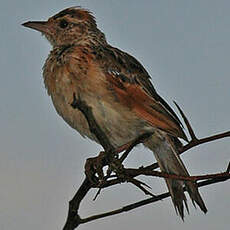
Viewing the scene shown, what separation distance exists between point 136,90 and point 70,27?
1635mm

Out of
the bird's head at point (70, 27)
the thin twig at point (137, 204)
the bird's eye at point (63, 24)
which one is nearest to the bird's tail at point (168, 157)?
the bird's head at point (70, 27)

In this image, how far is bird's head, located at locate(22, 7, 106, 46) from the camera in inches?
255

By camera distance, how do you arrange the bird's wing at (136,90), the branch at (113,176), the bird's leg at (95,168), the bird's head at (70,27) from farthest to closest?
the bird's head at (70,27) → the bird's wing at (136,90) → the bird's leg at (95,168) → the branch at (113,176)

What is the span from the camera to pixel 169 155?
17.8 feet

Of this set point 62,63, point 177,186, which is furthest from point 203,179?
point 62,63

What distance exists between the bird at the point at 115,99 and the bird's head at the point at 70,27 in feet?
1.37

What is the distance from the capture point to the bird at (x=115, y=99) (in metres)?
5.14

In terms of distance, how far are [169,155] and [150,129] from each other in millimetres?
454

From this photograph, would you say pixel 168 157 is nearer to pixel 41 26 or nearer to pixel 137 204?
pixel 41 26

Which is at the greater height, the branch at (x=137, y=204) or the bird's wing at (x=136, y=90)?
the bird's wing at (x=136, y=90)

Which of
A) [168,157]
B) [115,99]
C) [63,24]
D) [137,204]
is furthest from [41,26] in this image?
[137,204]

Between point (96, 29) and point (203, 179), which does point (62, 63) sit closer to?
point (96, 29)

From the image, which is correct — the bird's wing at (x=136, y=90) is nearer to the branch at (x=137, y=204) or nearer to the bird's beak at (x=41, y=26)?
the bird's beak at (x=41, y=26)

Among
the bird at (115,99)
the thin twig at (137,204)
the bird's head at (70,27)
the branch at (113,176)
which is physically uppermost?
the bird's head at (70,27)
